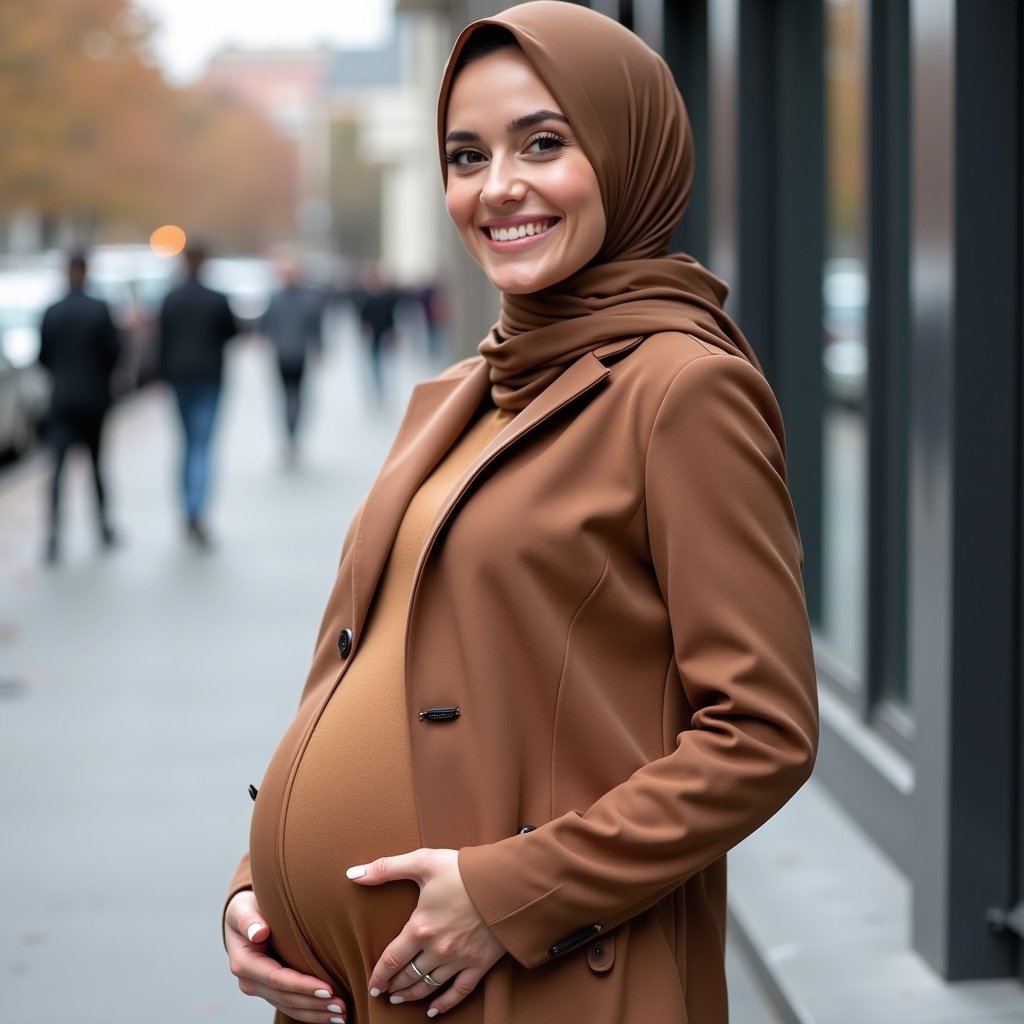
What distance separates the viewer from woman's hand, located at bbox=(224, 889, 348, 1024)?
2.28 m

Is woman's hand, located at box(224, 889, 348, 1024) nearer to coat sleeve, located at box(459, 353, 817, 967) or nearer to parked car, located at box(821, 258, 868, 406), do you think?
coat sleeve, located at box(459, 353, 817, 967)

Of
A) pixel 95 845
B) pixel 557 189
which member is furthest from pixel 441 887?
pixel 95 845

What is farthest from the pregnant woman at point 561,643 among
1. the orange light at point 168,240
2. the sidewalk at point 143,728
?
the orange light at point 168,240

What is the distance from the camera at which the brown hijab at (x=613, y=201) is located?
2.18 m

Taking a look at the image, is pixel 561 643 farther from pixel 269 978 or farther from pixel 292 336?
pixel 292 336

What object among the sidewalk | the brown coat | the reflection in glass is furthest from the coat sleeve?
the reflection in glass

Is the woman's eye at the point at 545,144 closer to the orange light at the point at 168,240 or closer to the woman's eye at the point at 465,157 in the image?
the woman's eye at the point at 465,157

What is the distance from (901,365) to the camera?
6.26 metres

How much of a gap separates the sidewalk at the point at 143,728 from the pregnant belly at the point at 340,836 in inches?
102

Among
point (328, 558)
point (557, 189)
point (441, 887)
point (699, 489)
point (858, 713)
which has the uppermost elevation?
point (557, 189)

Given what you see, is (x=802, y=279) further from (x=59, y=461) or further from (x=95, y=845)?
(x=59, y=461)

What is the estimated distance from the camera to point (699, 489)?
2.06 m

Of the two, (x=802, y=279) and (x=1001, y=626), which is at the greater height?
(x=802, y=279)

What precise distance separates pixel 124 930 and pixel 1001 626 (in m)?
2.84
